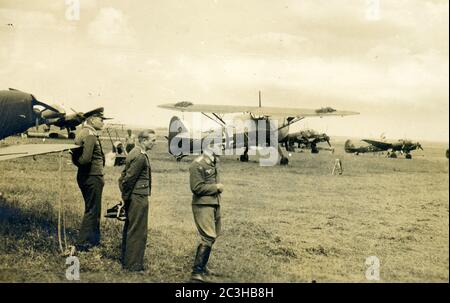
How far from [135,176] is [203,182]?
0.86 metres

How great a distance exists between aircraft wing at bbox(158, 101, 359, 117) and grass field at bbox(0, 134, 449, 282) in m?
2.53

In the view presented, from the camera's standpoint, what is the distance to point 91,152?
5156 millimetres

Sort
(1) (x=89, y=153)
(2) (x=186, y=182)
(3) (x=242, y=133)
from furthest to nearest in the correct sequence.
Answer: (3) (x=242, y=133)
(2) (x=186, y=182)
(1) (x=89, y=153)

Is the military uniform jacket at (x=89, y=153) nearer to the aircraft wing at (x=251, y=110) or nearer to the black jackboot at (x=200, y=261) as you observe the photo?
the black jackboot at (x=200, y=261)

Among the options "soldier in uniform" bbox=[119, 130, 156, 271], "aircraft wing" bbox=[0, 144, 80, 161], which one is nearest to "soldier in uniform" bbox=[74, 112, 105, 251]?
"aircraft wing" bbox=[0, 144, 80, 161]

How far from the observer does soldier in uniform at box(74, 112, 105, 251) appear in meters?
5.21

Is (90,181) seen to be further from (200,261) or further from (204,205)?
(200,261)

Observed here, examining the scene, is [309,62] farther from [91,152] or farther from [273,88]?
[91,152]

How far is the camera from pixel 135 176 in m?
4.65

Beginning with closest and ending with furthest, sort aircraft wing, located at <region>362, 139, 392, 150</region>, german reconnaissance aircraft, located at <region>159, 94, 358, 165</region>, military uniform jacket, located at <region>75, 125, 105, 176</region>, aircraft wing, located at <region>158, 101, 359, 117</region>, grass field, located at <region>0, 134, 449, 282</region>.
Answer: grass field, located at <region>0, 134, 449, 282</region> < military uniform jacket, located at <region>75, 125, 105, 176</region> < aircraft wing, located at <region>158, 101, 359, 117</region> < german reconnaissance aircraft, located at <region>159, 94, 358, 165</region> < aircraft wing, located at <region>362, 139, 392, 150</region>

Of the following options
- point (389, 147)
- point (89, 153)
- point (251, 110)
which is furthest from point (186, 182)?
point (389, 147)

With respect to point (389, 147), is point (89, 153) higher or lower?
higher

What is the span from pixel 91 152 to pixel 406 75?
5.43 metres

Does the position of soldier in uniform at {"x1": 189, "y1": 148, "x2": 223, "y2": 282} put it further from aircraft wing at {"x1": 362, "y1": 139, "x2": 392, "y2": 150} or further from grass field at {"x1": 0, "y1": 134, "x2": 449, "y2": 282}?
aircraft wing at {"x1": 362, "y1": 139, "x2": 392, "y2": 150}
